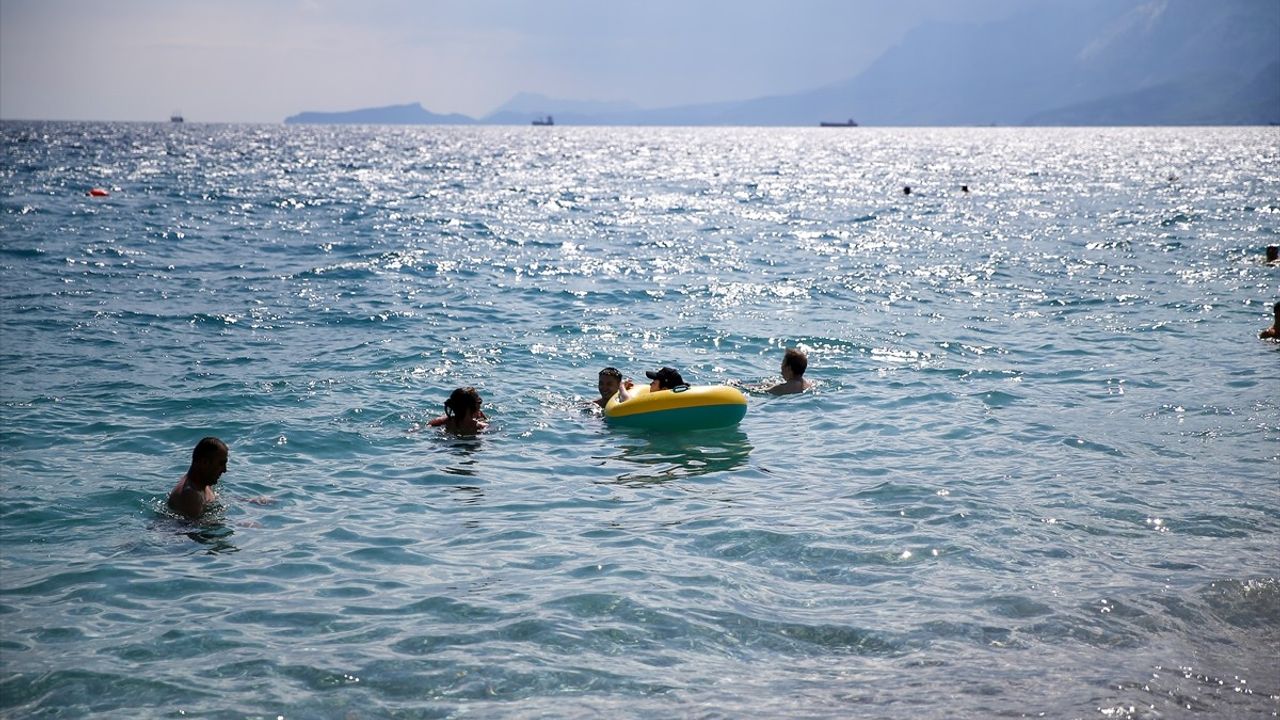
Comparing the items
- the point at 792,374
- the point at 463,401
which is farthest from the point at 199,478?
the point at 792,374

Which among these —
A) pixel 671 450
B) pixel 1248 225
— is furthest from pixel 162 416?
pixel 1248 225

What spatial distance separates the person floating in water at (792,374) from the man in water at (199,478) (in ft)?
21.7

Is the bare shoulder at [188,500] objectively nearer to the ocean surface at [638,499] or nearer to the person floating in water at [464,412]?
the ocean surface at [638,499]

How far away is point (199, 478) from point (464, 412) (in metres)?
3.05

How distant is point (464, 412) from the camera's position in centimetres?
1085

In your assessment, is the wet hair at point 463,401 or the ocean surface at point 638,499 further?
the wet hair at point 463,401

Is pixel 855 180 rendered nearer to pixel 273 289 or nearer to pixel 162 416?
pixel 273 289

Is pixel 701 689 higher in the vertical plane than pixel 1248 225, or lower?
lower

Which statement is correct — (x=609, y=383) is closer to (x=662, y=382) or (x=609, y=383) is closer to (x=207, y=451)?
(x=662, y=382)

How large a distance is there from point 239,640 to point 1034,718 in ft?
14.2

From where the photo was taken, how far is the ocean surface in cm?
585

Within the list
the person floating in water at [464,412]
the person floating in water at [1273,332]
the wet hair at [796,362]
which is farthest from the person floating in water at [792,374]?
the person floating in water at [1273,332]

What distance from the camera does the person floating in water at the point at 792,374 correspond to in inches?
508

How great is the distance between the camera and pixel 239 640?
6227 millimetres
